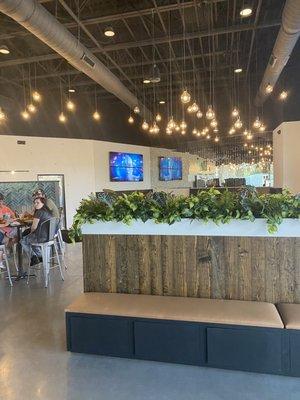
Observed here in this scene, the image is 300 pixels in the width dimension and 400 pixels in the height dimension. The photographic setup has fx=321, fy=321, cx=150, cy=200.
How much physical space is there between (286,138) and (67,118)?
6592 millimetres

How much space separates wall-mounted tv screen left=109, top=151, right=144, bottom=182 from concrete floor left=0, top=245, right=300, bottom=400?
311 inches

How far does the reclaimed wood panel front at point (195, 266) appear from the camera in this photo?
2.98m

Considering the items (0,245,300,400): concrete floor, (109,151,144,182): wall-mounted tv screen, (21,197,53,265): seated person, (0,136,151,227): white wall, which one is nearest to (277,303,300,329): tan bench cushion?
(0,245,300,400): concrete floor

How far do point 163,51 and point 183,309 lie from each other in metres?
6.87

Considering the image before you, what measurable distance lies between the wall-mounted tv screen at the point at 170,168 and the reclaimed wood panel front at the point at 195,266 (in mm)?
9861

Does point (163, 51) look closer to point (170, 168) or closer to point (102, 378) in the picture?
point (170, 168)

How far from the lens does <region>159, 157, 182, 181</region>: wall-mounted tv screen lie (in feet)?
43.1

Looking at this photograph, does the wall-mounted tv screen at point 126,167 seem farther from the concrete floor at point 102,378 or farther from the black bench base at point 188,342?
the black bench base at point 188,342

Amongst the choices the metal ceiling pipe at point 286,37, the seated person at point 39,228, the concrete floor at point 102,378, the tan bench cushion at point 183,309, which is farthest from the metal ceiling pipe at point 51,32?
the concrete floor at point 102,378

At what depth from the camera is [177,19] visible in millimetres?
6418

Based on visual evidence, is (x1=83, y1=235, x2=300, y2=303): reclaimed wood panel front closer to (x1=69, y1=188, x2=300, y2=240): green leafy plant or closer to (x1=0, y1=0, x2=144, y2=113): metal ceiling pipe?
(x1=69, y1=188, x2=300, y2=240): green leafy plant

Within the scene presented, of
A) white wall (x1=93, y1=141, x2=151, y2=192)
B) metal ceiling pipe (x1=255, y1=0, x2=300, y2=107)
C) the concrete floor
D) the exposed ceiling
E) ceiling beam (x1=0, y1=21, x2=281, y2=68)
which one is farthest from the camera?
white wall (x1=93, y1=141, x2=151, y2=192)

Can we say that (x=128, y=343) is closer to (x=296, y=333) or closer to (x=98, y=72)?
(x=296, y=333)

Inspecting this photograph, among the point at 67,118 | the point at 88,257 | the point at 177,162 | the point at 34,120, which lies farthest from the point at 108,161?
the point at 88,257
